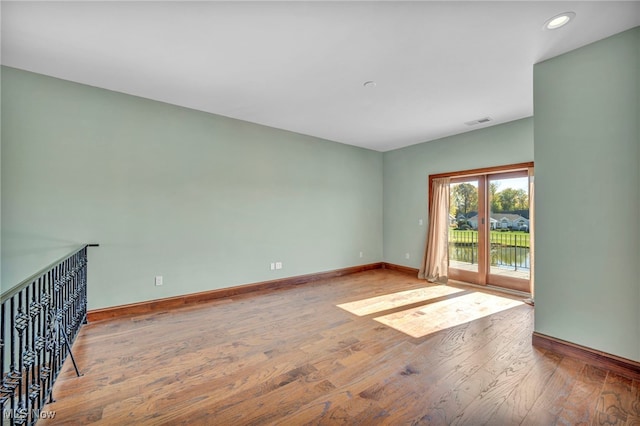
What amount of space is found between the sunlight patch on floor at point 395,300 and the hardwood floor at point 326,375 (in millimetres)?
181

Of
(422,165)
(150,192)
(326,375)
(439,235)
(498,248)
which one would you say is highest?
(422,165)

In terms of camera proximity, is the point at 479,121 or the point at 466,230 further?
the point at 466,230

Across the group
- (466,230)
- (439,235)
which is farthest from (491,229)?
(439,235)

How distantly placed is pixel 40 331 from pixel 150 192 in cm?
183

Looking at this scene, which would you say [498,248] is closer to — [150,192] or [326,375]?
[326,375]

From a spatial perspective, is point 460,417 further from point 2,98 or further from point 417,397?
point 2,98

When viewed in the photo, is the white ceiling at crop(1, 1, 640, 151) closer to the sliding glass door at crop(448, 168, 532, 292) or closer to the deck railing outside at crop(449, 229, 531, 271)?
the sliding glass door at crop(448, 168, 532, 292)

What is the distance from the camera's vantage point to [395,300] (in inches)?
159

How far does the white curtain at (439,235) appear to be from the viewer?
5.20 metres

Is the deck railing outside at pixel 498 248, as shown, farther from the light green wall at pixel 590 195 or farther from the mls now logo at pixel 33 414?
the mls now logo at pixel 33 414

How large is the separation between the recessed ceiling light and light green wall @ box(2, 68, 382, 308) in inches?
141

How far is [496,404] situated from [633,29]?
304cm

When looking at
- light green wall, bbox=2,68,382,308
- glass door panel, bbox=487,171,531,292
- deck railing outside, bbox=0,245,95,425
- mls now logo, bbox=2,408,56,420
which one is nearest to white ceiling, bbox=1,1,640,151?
light green wall, bbox=2,68,382,308

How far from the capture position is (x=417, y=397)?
6.40 ft
